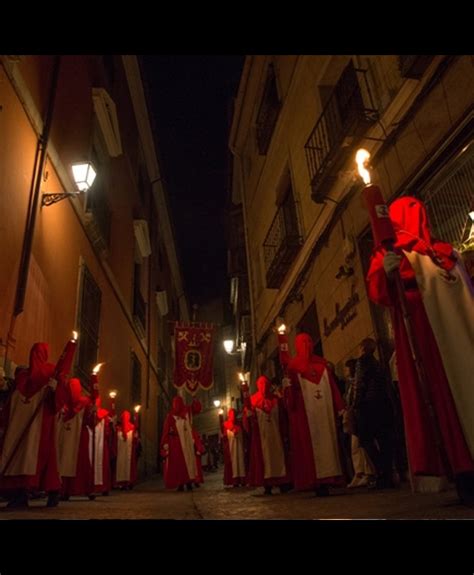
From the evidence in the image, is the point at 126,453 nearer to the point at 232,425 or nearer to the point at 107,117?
the point at 232,425

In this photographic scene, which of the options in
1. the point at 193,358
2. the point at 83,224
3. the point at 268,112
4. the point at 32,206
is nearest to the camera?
the point at 32,206

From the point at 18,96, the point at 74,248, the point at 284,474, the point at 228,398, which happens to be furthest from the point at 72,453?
the point at 228,398

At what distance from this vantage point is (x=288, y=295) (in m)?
11.8

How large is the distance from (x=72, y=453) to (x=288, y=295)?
6.27 metres

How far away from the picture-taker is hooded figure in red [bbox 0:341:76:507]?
17.4ft

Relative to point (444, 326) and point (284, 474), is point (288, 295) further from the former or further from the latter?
point (444, 326)

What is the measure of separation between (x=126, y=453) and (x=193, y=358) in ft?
15.7

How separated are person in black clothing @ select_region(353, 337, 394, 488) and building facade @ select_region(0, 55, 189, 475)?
4368 millimetres

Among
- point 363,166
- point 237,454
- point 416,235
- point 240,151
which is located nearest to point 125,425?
point 237,454

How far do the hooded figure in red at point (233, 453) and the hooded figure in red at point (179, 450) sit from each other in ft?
3.16

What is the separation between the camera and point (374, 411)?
18.2 ft
